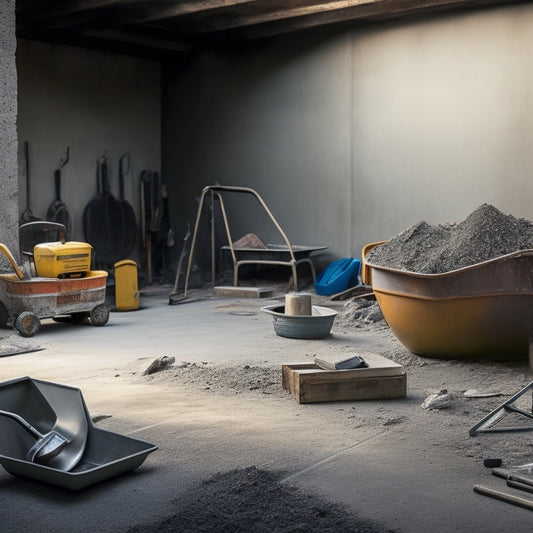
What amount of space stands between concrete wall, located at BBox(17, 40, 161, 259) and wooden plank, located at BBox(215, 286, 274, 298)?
239 centimetres

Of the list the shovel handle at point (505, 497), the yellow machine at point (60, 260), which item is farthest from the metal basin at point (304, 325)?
the shovel handle at point (505, 497)

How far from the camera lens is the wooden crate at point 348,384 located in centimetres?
448

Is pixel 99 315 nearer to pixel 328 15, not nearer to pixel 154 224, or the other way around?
pixel 154 224

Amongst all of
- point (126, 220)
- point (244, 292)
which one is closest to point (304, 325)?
point (244, 292)

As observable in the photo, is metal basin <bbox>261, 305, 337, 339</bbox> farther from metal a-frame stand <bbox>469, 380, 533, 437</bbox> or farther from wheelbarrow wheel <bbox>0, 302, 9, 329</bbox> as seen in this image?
metal a-frame stand <bbox>469, 380, 533, 437</bbox>

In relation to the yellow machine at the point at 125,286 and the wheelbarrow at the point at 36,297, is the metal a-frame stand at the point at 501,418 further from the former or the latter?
the yellow machine at the point at 125,286

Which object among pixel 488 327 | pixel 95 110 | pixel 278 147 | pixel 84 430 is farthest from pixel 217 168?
pixel 84 430

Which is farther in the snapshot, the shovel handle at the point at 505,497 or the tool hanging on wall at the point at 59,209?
the tool hanging on wall at the point at 59,209

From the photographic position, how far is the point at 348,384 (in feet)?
14.9

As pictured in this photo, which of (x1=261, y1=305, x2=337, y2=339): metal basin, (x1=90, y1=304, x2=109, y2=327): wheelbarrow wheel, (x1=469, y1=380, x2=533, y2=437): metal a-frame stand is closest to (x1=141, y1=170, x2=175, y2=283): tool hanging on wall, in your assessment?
(x1=90, y1=304, x2=109, y2=327): wheelbarrow wheel

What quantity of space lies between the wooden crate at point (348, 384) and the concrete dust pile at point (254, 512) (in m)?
1.23

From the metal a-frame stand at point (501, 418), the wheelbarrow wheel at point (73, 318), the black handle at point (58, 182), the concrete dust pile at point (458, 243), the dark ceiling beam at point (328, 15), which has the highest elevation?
the dark ceiling beam at point (328, 15)

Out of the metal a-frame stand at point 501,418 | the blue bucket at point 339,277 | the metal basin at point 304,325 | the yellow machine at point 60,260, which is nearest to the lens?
the metal a-frame stand at point 501,418

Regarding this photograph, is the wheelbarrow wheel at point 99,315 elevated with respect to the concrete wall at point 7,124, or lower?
lower
